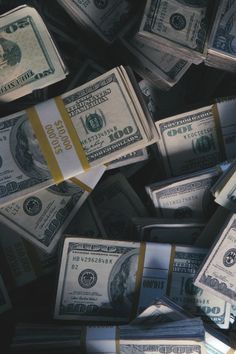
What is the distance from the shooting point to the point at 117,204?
2.01 m

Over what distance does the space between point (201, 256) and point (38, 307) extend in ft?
1.83

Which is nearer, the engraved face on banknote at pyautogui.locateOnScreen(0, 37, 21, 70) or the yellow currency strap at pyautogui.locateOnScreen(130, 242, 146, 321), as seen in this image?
the engraved face on banknote at pyautogui.locateOnScreen(0, 37, 21, 70)

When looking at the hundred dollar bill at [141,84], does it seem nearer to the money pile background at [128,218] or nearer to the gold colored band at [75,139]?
the money pile background at [128,218]

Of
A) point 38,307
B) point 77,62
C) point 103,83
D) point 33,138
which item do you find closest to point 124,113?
point 103,83

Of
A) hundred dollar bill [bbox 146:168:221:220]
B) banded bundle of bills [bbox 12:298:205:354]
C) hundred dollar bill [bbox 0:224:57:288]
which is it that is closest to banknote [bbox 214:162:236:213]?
hundred dollar bill [bbox 146:168:221:220]

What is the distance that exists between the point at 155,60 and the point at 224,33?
23 cm

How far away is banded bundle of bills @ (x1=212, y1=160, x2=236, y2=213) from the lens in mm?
1740

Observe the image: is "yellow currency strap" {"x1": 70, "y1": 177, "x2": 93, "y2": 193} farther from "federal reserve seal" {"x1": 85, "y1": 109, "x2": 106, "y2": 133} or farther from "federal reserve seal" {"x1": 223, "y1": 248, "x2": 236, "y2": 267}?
"federal reserve seal" {"x1": 223, "y1": 248, "x2": 236, "y2": 267}

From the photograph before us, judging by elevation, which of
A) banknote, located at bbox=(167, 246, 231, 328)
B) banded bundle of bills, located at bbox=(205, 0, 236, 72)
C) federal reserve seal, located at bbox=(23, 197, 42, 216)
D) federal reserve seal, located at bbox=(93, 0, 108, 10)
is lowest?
banknote, located at bbox=(167, 246, 231, 328)

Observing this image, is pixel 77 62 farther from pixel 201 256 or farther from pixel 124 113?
pixel 201 256

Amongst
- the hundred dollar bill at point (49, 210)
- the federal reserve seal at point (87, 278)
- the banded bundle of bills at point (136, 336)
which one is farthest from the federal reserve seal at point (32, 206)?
the banded bundle of bills at point (136, 336)

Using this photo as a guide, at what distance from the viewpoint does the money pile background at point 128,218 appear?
1.73m

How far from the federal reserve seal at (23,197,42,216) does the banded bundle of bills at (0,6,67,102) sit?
35 cm

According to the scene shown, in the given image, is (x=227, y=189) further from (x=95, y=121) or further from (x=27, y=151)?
(x=27, y=151)
